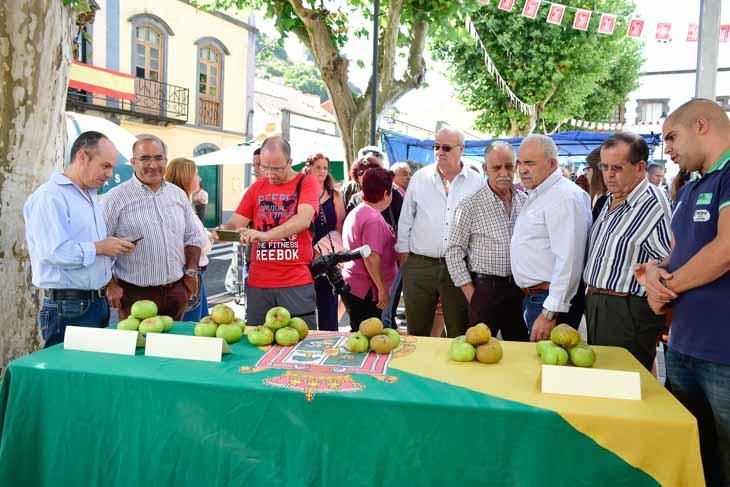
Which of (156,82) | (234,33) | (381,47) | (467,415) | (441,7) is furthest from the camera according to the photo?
(234,33)

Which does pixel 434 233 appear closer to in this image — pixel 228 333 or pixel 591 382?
pixel 228 333

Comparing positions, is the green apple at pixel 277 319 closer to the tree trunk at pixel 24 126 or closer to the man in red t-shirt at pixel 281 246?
the man in red t-shirt at pixel 281 246

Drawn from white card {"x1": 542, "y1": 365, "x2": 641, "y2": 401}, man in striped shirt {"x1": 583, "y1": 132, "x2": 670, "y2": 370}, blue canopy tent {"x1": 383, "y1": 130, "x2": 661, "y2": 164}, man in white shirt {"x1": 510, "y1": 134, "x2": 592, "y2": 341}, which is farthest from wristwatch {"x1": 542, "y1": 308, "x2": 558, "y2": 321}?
blue canopy tent {"x1": 383, "y1": 130, "x2": 661, "y2": 164}

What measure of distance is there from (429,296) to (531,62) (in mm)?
12606

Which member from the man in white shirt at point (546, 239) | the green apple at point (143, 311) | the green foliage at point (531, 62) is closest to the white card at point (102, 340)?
the green apple at point (143, 311)

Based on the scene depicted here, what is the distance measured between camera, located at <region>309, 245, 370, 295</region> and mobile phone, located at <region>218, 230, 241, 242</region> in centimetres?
68

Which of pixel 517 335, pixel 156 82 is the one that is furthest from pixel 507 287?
pixel 156 82

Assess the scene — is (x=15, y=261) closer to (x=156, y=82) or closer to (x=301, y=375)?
(x=301, y=375)

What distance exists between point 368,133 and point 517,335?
5150 millimetres

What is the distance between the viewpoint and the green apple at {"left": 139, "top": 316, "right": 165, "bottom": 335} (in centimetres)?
257

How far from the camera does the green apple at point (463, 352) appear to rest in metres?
2.35

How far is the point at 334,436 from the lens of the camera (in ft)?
6.51

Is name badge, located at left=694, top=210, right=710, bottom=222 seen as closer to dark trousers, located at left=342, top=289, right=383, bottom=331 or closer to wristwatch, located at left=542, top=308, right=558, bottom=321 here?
wristwatch, located at left=542, top=308, right=558, bottom=321

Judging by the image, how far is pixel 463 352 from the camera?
7.73 feet
